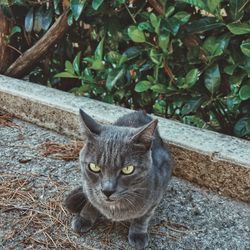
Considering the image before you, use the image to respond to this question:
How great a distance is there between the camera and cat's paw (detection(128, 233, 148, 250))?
2023 millimetres

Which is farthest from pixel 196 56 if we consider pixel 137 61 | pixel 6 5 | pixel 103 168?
pixel 6 5

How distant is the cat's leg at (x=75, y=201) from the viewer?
2.22m

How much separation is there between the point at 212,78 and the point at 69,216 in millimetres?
1128

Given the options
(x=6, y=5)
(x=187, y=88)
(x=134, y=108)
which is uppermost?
(x=6, y=5)

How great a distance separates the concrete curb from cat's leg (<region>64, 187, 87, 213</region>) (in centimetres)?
64

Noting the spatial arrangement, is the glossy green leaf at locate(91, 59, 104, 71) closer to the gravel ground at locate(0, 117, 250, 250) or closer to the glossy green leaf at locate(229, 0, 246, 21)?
the gravel ground at locate(0, 117, 250, 250)

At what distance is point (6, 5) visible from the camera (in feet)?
11.1

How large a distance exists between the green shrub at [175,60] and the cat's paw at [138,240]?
3.09ft

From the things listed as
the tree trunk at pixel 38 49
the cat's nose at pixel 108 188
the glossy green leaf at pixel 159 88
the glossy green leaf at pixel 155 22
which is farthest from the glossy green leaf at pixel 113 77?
the cat's nose at pixel 108 188

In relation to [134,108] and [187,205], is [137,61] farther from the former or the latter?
[187,205]

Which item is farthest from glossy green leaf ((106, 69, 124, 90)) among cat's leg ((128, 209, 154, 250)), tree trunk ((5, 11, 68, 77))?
cat's leg ((128, 209, 154, 250))

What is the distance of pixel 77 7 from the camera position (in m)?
2.92

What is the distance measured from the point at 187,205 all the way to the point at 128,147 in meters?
0.69

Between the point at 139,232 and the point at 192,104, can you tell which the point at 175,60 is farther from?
the point at 139,232
